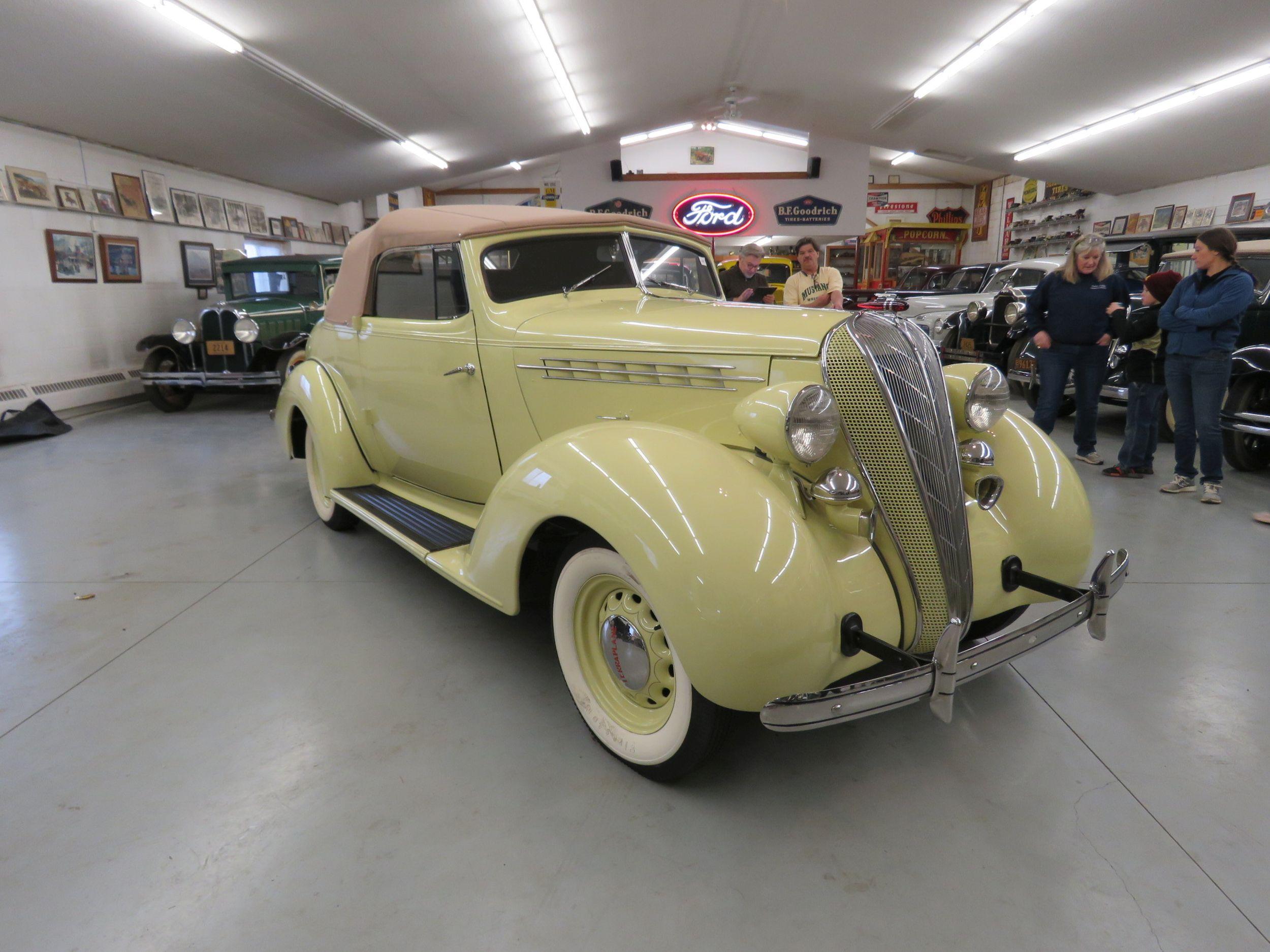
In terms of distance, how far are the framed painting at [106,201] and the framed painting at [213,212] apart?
5.56 feet

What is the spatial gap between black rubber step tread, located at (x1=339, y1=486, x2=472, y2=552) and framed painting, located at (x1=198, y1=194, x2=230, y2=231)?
31.0ft

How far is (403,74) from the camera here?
920cm

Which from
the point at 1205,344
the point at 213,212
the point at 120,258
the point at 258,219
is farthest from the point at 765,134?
the point at 1205,344

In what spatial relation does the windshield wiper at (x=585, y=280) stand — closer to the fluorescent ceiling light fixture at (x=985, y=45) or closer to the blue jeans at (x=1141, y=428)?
the blue jeans at (x=1141, y=428)

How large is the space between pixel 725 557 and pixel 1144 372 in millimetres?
4821

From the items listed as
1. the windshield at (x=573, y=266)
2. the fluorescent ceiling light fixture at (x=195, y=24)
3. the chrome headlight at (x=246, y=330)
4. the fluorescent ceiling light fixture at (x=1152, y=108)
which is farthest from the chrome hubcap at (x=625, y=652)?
the fluorescent ceiling light fixture at (x=1152, y=108)

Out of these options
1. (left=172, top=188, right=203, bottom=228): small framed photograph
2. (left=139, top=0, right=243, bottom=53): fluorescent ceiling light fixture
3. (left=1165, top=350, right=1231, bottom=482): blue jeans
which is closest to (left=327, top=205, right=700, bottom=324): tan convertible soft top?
(left=1165, top=350, right=1231, bottom=482): blue jeans

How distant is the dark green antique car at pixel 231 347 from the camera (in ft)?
26.3

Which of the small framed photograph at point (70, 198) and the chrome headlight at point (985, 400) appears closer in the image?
the chrome headlight at point (985, 400)

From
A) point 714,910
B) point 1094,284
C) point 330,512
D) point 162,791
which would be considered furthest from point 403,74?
point 714,910

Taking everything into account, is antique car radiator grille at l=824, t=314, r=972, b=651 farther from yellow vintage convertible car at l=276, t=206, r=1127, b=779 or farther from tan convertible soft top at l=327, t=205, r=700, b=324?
tan convertible soft top at l=327, t=205, r=700, b=324

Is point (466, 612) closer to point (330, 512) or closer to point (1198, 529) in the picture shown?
point (330, 512)

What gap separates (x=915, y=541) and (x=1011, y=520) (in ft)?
1.64

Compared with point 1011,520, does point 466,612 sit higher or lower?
lower
